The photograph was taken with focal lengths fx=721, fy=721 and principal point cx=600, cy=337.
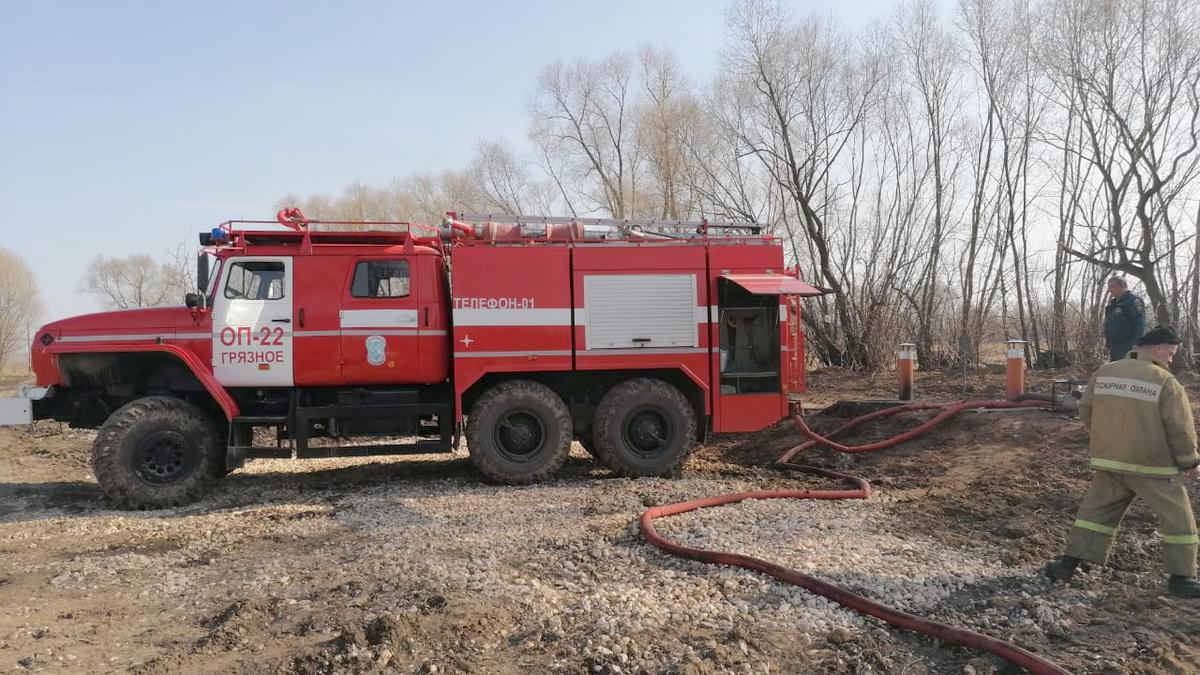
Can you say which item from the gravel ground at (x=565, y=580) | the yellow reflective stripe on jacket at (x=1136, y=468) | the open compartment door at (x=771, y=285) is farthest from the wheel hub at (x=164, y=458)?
the yellow reflective stripe on jacket at (x=1136, y=468)

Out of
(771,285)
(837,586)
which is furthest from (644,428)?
(837,586)

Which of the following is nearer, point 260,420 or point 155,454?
point 155,454

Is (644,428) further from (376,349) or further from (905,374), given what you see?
(905,374)

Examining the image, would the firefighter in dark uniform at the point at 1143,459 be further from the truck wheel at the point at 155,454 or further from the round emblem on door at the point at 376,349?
the truck wheel at the point at 155,454

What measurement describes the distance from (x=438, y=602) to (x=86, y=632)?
6.67 ft

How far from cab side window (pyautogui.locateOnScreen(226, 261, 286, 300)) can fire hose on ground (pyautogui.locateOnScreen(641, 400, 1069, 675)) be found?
4.72 metres

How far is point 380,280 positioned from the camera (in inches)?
314

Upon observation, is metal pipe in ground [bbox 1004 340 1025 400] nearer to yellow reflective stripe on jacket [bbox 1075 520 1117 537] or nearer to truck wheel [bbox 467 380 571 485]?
yellow reflective stripe on jacket [bbox 1075 520 1117 537]

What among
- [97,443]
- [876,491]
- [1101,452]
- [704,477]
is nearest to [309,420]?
[97,443]

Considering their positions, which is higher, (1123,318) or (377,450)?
(1123,318)

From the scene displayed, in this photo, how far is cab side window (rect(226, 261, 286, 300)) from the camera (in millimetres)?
7734

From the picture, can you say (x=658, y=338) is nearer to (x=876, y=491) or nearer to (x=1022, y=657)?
(x=876, y=491)

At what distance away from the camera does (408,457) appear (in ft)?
33.8

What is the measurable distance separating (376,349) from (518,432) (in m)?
1.81
